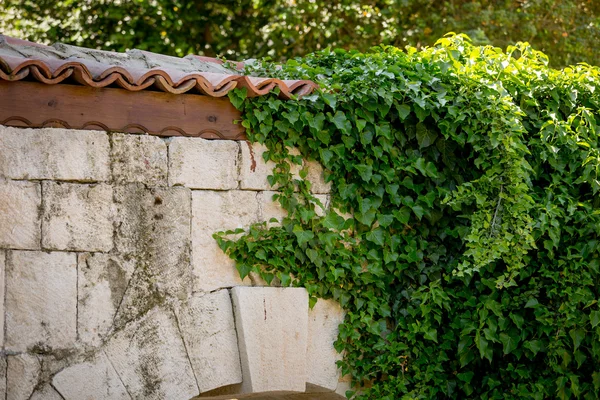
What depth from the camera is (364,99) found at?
390 centimetres

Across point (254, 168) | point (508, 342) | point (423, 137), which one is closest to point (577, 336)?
point (508, 342)

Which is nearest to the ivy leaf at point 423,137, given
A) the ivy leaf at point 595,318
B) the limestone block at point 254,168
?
the limestone block at point 254,168

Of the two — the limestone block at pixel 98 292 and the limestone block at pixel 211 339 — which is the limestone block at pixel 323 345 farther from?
the limestone block at pixel 98 292

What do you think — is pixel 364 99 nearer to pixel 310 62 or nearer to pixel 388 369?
pixel 310 62

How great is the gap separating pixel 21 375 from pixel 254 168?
4.79 feet

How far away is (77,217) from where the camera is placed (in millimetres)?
3379

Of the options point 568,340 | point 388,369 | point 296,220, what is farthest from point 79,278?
point 568,340

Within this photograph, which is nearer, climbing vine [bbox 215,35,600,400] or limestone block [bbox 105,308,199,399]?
limestone block [bbox 105,308,199,399]

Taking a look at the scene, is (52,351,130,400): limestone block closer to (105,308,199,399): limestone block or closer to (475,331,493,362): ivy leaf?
(105,308,199,399): limestone block

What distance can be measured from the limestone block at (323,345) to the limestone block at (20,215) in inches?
56.9

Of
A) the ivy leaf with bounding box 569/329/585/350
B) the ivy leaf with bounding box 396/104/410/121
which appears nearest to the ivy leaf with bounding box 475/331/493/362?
the ivy leaf with bounding box 569/329/585/350

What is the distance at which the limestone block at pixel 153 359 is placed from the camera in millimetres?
3436

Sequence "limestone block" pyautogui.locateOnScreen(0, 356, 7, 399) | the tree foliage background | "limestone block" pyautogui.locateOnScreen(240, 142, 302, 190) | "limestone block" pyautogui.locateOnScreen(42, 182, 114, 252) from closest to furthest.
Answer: "limestone block" pyautogui.locateOnScreen(0, 356, 7, 399) < "limestone block" pyautogui.locateOnScreen(42, 182, 114, 252) < "limestone block" pyautogui.locateOnScreen(240, 142, 302, 190) < the tree foliage background

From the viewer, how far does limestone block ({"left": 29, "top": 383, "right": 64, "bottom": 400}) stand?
326 cm
